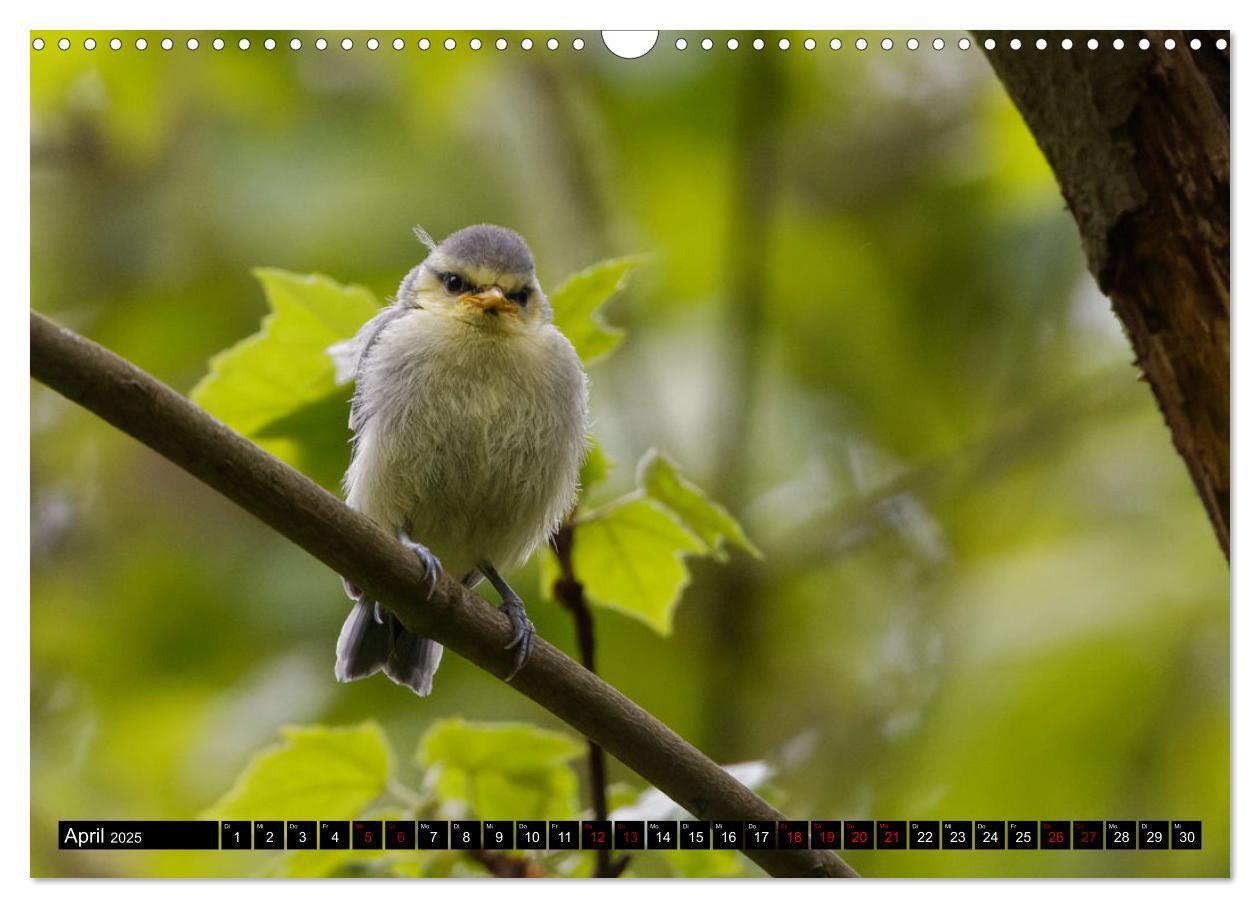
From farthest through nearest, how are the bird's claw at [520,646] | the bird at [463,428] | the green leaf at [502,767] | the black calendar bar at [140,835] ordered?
the bird at [463,428] → the black calendar bar at [140,835] → the green leaf at [502,767] → the bird's claw at [520,646]

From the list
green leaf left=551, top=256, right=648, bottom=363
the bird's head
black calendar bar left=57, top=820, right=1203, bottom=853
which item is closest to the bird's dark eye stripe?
the bird's head

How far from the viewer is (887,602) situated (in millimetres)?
2773

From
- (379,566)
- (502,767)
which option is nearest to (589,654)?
(502,767)

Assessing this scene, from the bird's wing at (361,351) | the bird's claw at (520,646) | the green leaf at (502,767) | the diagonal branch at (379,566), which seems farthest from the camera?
the bird's wing at (361,351)

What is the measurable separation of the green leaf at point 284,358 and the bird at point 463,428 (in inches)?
4.4

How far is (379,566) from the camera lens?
1664mm

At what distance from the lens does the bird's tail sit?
96.8 inches

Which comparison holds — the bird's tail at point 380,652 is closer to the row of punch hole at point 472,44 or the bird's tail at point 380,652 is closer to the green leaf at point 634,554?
the green leaf at point 634,554

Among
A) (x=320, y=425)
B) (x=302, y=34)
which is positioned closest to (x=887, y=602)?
(x=320, y=425)

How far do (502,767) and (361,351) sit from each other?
761mm

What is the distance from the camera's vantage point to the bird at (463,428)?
2301 millimetres

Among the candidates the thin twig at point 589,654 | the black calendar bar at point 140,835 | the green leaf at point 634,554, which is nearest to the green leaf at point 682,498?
the green leaf at point 634,554

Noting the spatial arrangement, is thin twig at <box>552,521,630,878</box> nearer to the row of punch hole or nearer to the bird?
the bird

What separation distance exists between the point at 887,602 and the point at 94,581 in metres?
1.68
